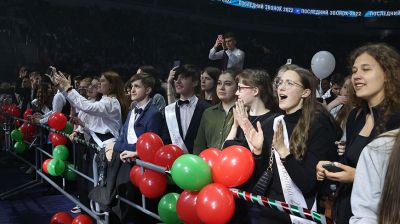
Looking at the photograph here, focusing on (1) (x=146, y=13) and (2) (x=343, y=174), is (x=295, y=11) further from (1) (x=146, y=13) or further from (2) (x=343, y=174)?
(2) (x=343, y=174)

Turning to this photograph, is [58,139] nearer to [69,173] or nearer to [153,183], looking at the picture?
[69,173]

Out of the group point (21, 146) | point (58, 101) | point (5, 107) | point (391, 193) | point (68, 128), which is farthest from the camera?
point (5, 107)

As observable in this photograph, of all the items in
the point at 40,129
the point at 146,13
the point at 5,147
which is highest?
the point at 146,13

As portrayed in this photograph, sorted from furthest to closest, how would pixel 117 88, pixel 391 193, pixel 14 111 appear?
pixel 14 111 → pixel 117 88 → pixel 391 193

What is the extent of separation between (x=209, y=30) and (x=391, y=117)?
1614 centimetres

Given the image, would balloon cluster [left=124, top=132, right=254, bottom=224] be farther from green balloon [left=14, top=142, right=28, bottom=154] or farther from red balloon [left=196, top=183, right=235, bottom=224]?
green balloon [left=14, top=142, right=28, bottom=154]

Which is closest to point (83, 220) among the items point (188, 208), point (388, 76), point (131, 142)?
point (131, 142)

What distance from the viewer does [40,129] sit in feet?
18.8

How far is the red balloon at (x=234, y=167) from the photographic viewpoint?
2086mm

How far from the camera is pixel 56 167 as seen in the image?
4.92m

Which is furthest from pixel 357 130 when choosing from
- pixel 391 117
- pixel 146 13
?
pixel 146 13

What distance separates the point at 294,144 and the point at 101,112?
2168 mm

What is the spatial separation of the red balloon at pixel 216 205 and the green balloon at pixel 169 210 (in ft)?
1.81

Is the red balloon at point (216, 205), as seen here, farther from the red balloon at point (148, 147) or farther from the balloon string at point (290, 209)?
the red balloon at point (148, 147)
